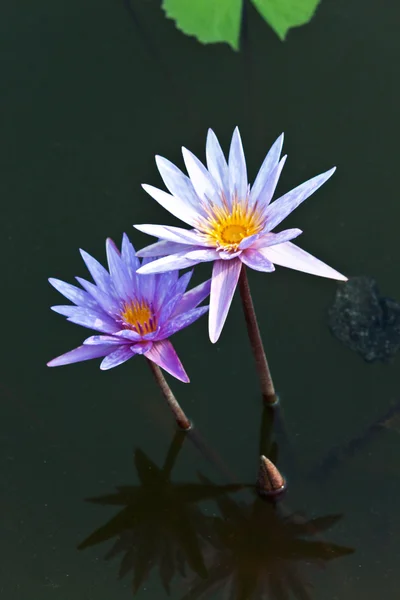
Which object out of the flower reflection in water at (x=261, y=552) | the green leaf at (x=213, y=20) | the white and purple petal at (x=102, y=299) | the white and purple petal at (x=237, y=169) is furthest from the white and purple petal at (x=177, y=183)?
the green leaf at (x=213, y=20)

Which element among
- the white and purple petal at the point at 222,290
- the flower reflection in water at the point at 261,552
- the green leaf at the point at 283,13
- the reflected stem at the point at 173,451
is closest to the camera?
the white and purple petal at the point at 222,290

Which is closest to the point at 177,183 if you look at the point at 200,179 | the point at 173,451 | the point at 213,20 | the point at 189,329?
the point at 200,179

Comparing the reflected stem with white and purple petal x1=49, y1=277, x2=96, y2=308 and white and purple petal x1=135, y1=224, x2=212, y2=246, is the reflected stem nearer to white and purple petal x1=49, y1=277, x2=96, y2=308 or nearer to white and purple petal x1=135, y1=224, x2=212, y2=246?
white and purple petal x1=49, y1=277, x2=96, y2=308

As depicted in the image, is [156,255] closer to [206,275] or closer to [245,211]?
[245,211]

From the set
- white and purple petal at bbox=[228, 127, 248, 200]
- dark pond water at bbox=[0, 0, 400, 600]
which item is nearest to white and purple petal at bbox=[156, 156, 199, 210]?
white and purple petal at bbox=[228, 127, 248, 200]

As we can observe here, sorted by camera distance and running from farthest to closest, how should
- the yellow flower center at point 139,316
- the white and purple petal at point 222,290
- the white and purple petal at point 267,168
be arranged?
the yellow flower center at point 139,316, the white and purple petal at point 267,168, the white and purple petal at point 222,290

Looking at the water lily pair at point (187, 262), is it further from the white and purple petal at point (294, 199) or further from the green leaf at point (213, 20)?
the green leaf at point (213, 20)
